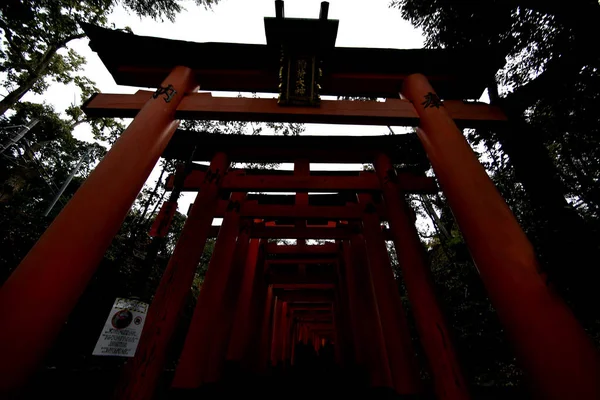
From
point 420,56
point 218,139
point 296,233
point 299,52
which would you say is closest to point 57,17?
point 218,139

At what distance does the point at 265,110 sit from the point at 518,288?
376cm

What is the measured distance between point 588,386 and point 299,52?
507 cm

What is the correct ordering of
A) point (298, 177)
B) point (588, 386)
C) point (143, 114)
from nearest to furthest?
point (588, 386) → point (143, 114) → point (298, 177)

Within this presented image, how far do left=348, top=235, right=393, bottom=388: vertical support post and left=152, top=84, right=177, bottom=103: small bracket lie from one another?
5919 millimetres

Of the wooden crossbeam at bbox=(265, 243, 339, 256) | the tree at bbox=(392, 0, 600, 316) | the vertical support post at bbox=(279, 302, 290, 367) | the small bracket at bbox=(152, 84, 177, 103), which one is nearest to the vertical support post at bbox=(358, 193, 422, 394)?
the tree at bbox=(392, 0, 600, 316)

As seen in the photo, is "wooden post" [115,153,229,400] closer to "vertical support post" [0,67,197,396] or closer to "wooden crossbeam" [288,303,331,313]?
"vertical support post" [0,67,197,396]

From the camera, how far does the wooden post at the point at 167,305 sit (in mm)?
3521

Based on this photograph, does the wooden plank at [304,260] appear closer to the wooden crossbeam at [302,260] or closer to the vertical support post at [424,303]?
the wooden crossbeam at [302,260]

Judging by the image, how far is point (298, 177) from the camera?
19.5 ft

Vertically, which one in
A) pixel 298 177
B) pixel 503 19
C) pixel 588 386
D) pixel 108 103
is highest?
pixel 503 19

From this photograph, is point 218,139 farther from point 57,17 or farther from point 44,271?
point 57,17

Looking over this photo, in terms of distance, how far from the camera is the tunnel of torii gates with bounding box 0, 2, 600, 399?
2.22 meters

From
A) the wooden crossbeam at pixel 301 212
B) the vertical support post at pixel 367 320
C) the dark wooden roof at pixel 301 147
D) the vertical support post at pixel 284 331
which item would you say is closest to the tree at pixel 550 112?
the dark wooden roof at pixel 301 147

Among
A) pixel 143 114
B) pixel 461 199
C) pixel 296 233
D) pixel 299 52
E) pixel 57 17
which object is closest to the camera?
pixel 461 199
